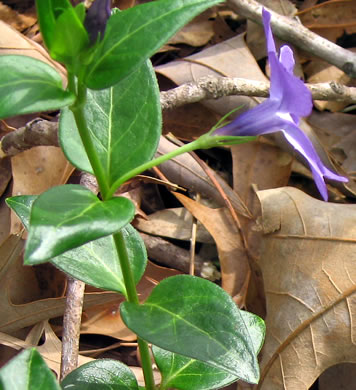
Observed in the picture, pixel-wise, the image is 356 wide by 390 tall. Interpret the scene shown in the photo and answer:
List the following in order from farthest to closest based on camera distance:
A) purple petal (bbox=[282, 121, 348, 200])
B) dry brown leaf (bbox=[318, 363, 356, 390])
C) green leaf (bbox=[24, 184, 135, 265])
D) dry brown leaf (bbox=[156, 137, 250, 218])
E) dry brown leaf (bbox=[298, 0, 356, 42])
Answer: dry brown leaf (bbox=[298, 0, 356, 42]) < dry brown leaf (bbox=[156, 137, 250, 218]) < dry brown leaf (bbox=[318, 363, 356, 390]) < purple petal (bbox=[282, 121, 348, 200]) < green leaf (bbox=[24, 184, 135, 265])

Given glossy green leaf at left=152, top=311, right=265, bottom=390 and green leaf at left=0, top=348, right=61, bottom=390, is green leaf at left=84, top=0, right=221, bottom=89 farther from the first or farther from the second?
glossy green leaf at left=152, top=311, right=265, bottom=390

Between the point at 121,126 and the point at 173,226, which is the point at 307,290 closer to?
the point at 173,226

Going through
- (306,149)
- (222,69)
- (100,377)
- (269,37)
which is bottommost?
(100,377)

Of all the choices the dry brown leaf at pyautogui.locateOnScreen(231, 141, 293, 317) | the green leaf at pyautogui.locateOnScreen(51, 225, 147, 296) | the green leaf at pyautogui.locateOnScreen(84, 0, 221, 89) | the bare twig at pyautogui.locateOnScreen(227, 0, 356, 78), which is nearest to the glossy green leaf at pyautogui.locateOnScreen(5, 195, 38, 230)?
the green leaf at pyautogui.locateOnScreen(51, 225, 147, 296)

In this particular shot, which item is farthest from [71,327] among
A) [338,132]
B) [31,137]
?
[338,132]

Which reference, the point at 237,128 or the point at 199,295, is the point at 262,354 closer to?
the point at 199,295

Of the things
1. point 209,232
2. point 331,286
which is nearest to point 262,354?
point 331,286
